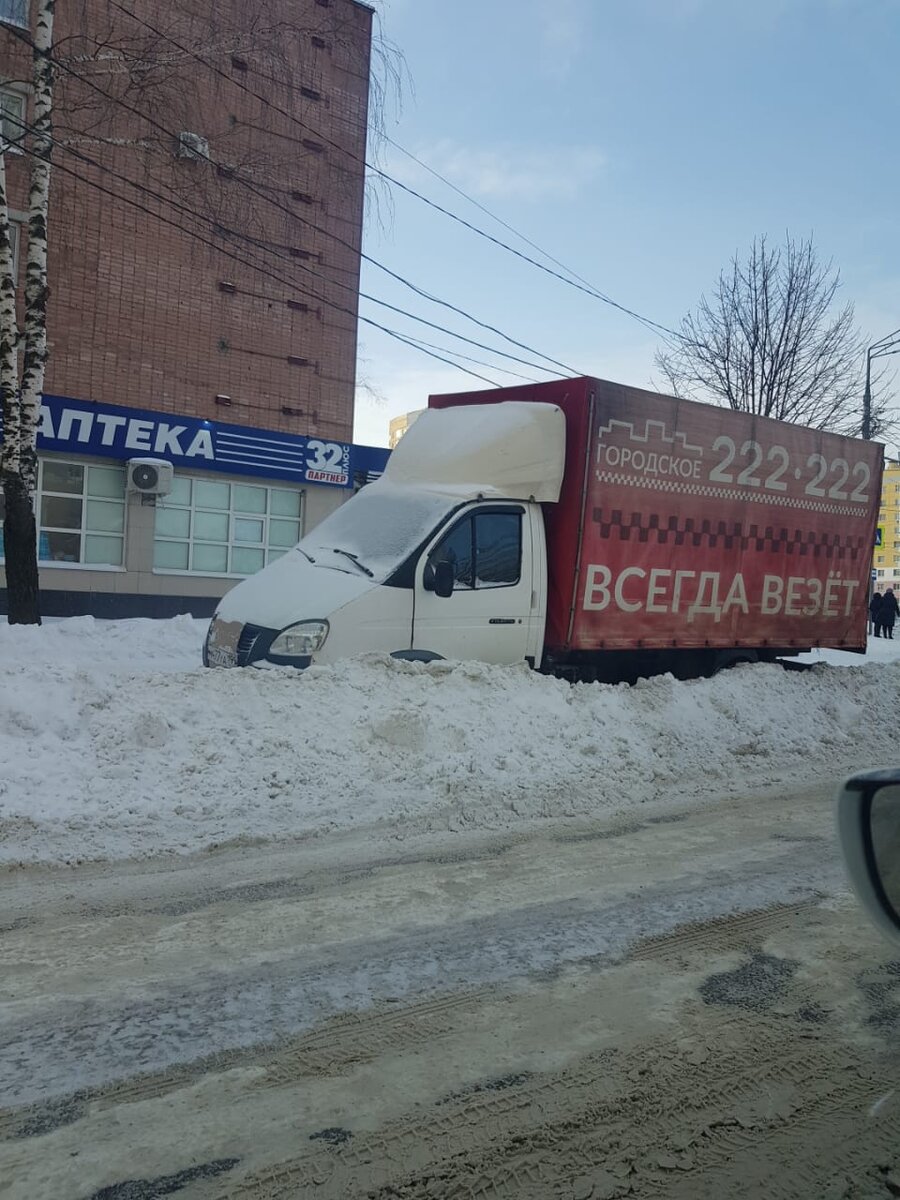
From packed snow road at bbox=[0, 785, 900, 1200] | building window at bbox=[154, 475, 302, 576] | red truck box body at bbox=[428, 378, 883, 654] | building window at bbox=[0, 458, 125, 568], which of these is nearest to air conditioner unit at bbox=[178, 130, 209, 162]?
red truck box body at bbox=[428, 378, 883, 654]

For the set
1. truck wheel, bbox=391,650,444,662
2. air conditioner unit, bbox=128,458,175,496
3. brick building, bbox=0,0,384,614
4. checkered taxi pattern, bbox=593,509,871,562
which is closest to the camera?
truck wheel, bbox=391,650,444,662

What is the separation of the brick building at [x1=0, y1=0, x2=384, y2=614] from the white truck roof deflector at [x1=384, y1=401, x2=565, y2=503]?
9566 mm

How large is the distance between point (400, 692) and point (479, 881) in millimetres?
2534

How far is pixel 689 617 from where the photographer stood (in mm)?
9703

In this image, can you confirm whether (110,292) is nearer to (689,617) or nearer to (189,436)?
(189,436)

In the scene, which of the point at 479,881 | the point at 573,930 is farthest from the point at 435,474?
the point at 573,930

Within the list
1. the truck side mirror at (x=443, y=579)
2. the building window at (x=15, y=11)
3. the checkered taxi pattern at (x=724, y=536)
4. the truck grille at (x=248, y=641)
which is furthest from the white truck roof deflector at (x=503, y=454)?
the building window at (x=15, y=11)

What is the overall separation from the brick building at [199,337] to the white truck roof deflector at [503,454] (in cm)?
957

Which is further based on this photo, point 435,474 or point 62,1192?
point 435,474

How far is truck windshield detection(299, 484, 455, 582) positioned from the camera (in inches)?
322

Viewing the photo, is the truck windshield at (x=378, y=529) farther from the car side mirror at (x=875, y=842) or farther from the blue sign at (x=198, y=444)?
the blue sign at (x=198, y=444)

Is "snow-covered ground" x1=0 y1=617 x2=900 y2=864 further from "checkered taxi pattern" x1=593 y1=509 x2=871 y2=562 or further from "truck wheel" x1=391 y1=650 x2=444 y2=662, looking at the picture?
"checkered taxi pattern" x1=593 y1=509 x2=871 y2=562

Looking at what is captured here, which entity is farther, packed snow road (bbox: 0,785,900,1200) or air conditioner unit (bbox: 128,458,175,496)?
air conditioner unit (bbox: 128,458,175,496)

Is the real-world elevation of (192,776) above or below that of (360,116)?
below
